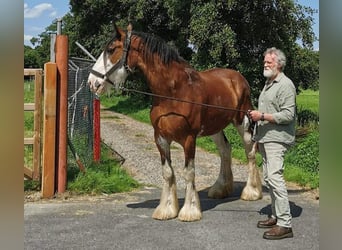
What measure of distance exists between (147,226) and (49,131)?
2.05 m

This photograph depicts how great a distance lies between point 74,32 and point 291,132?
81.2 feet

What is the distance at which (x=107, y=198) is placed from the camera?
580cm

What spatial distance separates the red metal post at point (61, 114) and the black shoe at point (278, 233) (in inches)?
115

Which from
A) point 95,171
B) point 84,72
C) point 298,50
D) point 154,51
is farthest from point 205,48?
point 154,51

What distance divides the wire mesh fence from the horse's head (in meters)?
Result: 1.91

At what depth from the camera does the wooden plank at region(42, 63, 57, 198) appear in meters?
5.62

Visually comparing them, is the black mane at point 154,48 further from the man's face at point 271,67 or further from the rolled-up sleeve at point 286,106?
the rolled-up sleeve at point 286,106

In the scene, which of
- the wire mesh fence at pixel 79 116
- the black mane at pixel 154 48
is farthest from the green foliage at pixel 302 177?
the wire mesh fence at pixel 79 116

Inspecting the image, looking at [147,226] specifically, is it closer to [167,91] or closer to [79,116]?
[167,91]

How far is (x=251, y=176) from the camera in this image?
19.0ft

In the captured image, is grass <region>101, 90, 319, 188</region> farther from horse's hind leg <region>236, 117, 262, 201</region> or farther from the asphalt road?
the asphalt road

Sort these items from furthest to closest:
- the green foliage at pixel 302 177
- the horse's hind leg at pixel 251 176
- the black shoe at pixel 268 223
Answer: the green foliage at pixel 302 177, the horse's hind leg at pixel 251 176, the black shoe at pixel 268 223

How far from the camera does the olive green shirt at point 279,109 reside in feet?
13.3

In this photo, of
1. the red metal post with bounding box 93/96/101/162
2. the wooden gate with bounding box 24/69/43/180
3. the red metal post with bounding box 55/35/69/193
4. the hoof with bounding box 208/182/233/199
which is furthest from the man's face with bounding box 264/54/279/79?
the red metal post with bounding box 93/96/101/162
